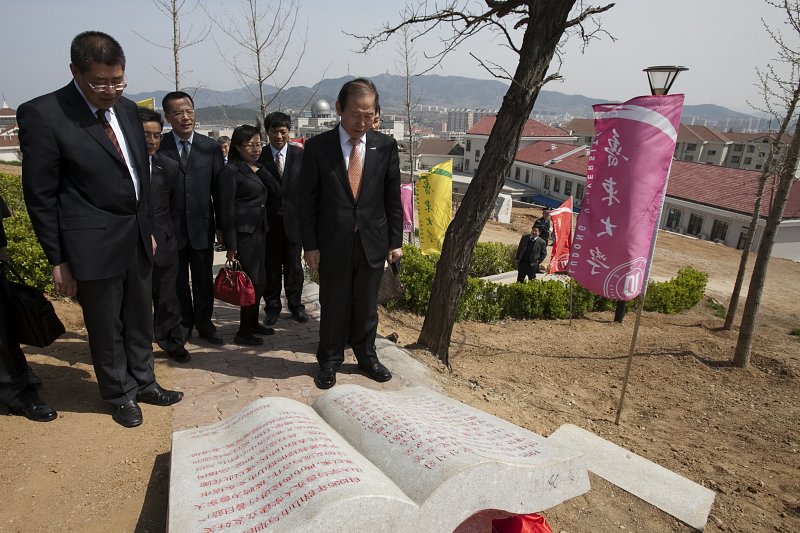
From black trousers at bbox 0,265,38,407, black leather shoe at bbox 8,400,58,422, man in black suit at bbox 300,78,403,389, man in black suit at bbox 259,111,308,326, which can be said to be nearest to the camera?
black trousers at bbox 0,265,38,407

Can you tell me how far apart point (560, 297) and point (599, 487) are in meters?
5.86

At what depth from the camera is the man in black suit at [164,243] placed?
3529mm

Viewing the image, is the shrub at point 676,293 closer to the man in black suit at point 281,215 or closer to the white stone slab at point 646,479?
the white stone slab at point 646,479

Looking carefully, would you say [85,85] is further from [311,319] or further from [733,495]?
[733,495]

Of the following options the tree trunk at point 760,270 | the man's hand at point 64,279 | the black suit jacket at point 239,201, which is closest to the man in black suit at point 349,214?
the black suit jacket at point 239,201

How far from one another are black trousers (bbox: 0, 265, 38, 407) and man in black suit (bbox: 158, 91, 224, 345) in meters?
1.26

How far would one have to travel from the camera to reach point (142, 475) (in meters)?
2.65

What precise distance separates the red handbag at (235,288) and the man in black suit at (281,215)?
A: 28.0 inches

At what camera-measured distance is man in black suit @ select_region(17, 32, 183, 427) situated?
8.23 ft

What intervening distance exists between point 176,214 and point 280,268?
1341 millimetres

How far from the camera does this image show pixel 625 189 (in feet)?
13.2

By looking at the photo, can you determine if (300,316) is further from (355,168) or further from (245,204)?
(355,168)

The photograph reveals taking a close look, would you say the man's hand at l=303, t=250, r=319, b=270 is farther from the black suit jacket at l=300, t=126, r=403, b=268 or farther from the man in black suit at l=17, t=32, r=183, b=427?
the man in black suit at l=17, t=32, r=183, b=427

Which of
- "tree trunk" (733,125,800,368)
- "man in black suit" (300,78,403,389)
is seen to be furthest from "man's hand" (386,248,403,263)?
"tree trunk" (733,125,800,368)
